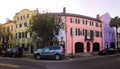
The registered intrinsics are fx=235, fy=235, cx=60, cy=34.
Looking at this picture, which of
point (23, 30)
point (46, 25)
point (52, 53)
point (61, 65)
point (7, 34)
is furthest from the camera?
point (7, 34)

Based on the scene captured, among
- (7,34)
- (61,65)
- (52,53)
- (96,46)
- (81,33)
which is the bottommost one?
(61,65)

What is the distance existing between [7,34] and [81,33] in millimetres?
22685

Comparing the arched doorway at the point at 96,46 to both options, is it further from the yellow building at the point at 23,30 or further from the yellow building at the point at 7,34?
the yellow building at the point at 7,34

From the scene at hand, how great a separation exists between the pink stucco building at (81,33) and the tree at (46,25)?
25.4 ft

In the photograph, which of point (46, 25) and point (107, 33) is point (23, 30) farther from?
point (107, 33)

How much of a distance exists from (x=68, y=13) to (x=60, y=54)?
22655 mm

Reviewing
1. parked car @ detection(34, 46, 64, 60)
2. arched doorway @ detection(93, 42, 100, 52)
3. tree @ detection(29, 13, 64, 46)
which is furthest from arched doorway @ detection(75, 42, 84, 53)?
parked car @ detection(34, 46, 64, 60)

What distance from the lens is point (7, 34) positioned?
66062 millimetres

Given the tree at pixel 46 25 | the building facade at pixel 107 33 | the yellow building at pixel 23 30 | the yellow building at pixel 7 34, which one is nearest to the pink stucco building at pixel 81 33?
the building facade at pixel 107 33

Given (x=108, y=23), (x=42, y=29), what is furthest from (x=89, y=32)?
(x=42, y=29)

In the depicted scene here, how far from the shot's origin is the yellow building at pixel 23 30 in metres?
57.0

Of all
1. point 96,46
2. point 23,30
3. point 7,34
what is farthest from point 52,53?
point 7,34

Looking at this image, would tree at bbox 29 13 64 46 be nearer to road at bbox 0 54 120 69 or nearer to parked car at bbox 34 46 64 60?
parked car at bbox 34 46 64 60

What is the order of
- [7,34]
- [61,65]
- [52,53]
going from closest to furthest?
[61,65] < [52,53] < [7,34]
